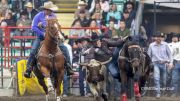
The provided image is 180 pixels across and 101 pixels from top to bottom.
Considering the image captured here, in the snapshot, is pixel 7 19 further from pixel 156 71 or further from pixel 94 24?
pixel 156 71

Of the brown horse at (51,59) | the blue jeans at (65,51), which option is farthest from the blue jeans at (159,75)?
the brown horse at (51,59)

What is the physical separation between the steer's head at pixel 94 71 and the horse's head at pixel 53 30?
1904 mm

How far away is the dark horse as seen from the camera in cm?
1934

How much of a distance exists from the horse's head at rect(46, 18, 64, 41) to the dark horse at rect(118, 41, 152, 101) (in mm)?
1781

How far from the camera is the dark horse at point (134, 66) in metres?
19.3

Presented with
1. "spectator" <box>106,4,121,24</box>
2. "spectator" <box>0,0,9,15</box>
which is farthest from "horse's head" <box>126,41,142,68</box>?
"spectator" <box>0,0,9,15</box>

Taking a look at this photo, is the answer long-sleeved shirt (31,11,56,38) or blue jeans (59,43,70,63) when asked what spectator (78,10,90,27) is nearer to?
blue jeans (59,43,70,63)

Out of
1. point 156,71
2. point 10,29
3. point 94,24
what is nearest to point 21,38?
point 10,29

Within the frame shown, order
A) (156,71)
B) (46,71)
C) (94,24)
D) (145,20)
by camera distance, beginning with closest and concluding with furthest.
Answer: (46,71) < (156,71) < (94,24) < (145,20)

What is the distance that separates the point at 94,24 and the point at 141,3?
11.1ft

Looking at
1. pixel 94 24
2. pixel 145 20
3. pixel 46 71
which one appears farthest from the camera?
Result: pixel 145 20

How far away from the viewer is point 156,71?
23.0 m

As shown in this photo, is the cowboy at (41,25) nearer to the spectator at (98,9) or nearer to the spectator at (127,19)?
the spectator at (127,19)

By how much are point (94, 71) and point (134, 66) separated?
1.70m
